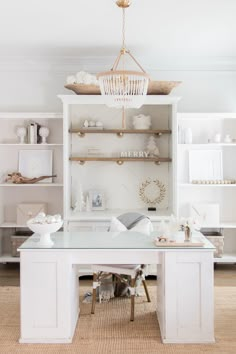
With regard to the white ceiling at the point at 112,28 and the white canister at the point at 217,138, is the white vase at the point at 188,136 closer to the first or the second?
the white canister at the point at 217,138

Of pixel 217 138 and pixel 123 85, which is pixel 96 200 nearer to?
pixel 217 138

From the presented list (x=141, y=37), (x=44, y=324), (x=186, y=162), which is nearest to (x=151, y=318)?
(x=44, y=324)

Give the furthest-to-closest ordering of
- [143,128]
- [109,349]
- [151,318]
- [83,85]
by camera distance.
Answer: [143,128], [83,85], [151,318], [109,349]

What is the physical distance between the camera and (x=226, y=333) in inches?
140

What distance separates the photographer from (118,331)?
358 cm

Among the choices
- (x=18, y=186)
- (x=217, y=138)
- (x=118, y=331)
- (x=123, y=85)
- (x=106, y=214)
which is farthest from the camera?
(x=18, y=186)

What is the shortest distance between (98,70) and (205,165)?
1.85 meters

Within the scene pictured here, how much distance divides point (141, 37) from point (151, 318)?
9.50ft

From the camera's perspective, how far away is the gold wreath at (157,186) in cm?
568

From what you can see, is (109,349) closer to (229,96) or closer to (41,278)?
(41,278)

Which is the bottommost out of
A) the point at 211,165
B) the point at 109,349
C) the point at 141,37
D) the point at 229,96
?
the point at 109,349

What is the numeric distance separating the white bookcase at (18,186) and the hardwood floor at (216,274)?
18cm

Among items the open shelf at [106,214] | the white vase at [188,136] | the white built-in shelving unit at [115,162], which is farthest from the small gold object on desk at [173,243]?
the white vase at [188,136]

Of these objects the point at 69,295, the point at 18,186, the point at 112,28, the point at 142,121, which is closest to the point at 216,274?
the point at 142,121
